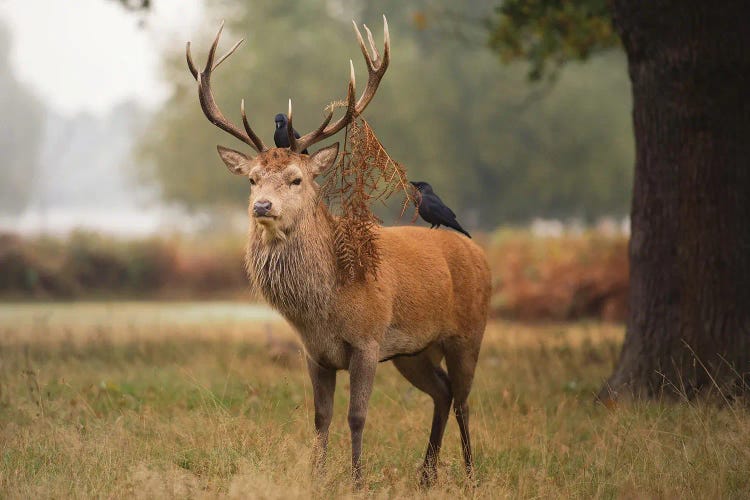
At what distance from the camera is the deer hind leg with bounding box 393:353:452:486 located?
6656 millimetres

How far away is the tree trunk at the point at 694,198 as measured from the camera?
815 cm

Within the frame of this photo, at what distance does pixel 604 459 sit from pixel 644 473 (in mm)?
374

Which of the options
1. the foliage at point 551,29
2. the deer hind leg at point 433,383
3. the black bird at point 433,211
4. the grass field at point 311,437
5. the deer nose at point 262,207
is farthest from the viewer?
the foliage at point 551,29

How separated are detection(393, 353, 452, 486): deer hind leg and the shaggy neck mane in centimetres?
126

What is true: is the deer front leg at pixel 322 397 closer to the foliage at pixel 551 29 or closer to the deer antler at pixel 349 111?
the deer antler at pixel 349 111

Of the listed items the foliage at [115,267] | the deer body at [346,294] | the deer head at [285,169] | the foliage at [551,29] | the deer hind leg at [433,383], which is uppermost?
the foliage at [551,29]

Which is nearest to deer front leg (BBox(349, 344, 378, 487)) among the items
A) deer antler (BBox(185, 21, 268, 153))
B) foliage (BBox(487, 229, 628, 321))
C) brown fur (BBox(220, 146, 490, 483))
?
brown fur (BBox(220, 146, 490, 483))

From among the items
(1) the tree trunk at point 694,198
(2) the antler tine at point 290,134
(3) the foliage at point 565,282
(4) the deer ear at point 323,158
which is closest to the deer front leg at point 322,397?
(4) the deer ear at point 323,158

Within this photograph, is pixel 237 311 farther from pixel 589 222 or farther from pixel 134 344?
pixel 589 222

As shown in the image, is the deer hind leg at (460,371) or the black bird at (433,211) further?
the deer hind leg at (460,371)

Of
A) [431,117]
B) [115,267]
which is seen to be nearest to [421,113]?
[431,117]

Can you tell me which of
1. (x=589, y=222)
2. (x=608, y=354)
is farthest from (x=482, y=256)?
(x=589, y=222)

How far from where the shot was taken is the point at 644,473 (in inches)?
233

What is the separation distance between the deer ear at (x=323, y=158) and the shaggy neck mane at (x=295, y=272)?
27 centimetres
